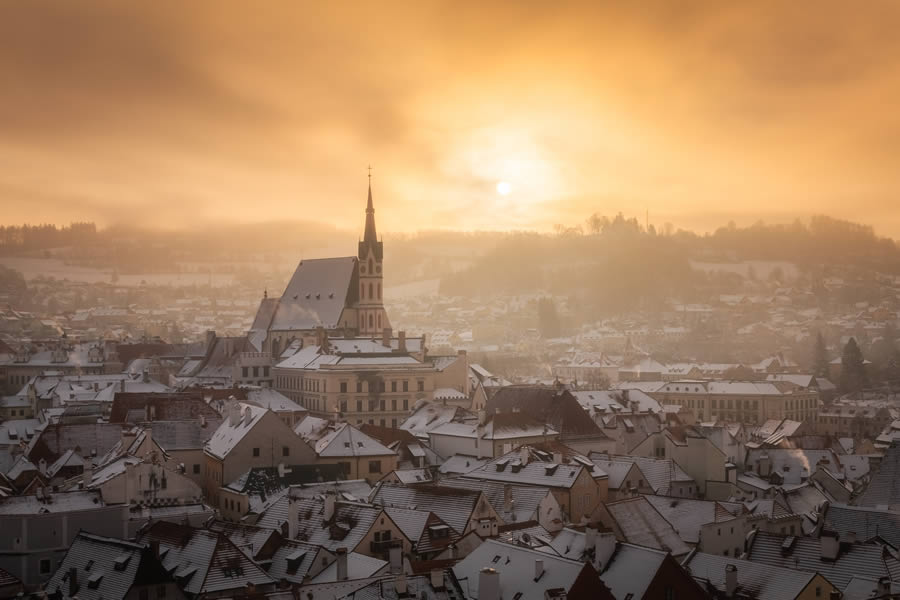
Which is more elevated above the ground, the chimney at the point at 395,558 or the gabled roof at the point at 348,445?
the gabled roof at the point at 348,445

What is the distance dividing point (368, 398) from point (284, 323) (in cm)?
3028

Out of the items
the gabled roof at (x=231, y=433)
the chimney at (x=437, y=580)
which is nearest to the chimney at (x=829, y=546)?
the chimney at (x=437, y=580)

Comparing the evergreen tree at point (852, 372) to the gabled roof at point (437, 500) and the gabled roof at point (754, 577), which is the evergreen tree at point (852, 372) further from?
the gabled roof at point (754, 577)

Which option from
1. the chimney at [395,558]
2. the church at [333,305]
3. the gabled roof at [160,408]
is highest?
the church at [333,305]

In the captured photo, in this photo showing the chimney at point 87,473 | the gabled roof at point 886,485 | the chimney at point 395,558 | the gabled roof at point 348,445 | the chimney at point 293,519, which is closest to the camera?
the chimney at point 395,558

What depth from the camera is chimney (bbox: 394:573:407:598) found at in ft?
129

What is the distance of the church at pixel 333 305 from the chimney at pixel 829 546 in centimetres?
8645

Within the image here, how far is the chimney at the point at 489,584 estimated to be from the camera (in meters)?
39.6

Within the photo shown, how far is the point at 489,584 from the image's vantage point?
39.6 meters

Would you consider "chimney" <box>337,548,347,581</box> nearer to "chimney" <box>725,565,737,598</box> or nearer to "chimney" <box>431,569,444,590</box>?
"chimney" <box>431,569,444,590</box>

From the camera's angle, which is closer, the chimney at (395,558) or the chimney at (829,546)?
the chimney at (829,546)

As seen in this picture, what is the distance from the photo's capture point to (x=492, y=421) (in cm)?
8012

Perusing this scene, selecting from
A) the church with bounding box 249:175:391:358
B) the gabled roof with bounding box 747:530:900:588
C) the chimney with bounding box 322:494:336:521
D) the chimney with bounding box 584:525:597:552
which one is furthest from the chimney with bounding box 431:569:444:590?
the church with bounding box 249:175:391:358

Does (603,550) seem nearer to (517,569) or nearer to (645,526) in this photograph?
(517,569)
